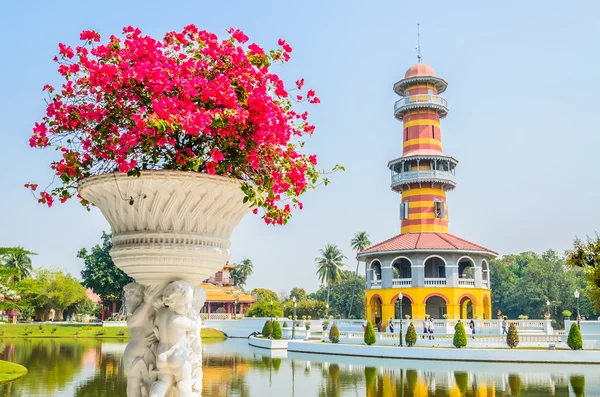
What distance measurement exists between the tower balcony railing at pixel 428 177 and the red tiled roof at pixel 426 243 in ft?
11.3

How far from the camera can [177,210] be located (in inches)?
156

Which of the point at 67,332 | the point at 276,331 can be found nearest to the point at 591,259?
the point at 276,331

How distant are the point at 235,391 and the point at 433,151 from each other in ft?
85.9

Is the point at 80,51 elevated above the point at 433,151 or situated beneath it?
situated beneath

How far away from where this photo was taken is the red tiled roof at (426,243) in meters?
34.9

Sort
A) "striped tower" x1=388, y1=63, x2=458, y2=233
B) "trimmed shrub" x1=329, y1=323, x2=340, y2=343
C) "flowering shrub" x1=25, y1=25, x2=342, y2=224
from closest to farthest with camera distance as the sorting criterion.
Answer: "flowering shrub" x1=25, y1=25, x2=342, y2=224
"trimmed shrub" x1=329, y1=323, x2=340, y2=343
"striped tower" x1=388, y1=63, x2=458, y2=233

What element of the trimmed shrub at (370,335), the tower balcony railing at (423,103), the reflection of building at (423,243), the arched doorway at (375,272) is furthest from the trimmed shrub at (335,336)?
the tower balcony railing at (423,103)

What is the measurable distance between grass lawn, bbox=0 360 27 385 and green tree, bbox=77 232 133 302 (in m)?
30.6

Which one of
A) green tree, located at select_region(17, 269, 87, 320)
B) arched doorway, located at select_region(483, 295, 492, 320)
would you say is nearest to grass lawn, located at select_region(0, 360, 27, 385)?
arched doorway, located at select_region(483, 295, 492, 320)

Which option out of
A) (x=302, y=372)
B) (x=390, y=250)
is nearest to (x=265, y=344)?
(x=390, y=250)

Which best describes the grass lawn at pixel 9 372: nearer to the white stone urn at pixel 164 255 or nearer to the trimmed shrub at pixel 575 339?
the white stone urn at pixel 164 255

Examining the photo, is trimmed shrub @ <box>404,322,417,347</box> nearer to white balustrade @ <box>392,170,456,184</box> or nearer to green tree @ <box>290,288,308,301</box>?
white balustrade @ <box>392,170,456,184</box>

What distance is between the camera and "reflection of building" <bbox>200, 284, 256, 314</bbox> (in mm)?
56000

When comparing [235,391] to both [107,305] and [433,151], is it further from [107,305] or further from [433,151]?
[107,305]
